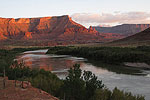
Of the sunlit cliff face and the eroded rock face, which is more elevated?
the eroded rock face

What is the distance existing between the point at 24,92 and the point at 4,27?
18920cm

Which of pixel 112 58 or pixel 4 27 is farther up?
pixel 4 27

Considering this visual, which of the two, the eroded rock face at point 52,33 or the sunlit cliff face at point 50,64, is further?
the eroded rock face at point 52,33

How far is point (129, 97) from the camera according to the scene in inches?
440

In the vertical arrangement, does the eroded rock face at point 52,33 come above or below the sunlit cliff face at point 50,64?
above

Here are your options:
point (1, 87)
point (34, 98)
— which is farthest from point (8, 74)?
point (34, 98)

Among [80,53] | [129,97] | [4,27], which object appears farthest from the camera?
[4,27]

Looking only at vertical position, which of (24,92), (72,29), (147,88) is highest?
(72,29)

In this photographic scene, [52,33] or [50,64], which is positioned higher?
[52,33]

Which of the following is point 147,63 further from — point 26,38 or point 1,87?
point 26,38

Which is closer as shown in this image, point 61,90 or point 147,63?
point 61,90

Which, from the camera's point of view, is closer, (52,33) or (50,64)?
(50,64)

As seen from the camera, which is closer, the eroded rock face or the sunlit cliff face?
the sunlit cliff face

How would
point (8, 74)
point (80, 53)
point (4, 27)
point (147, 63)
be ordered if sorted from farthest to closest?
1. point (4, 27)
2. point (80, 53)
3. point (147, 63)
4. point (8, 74)
